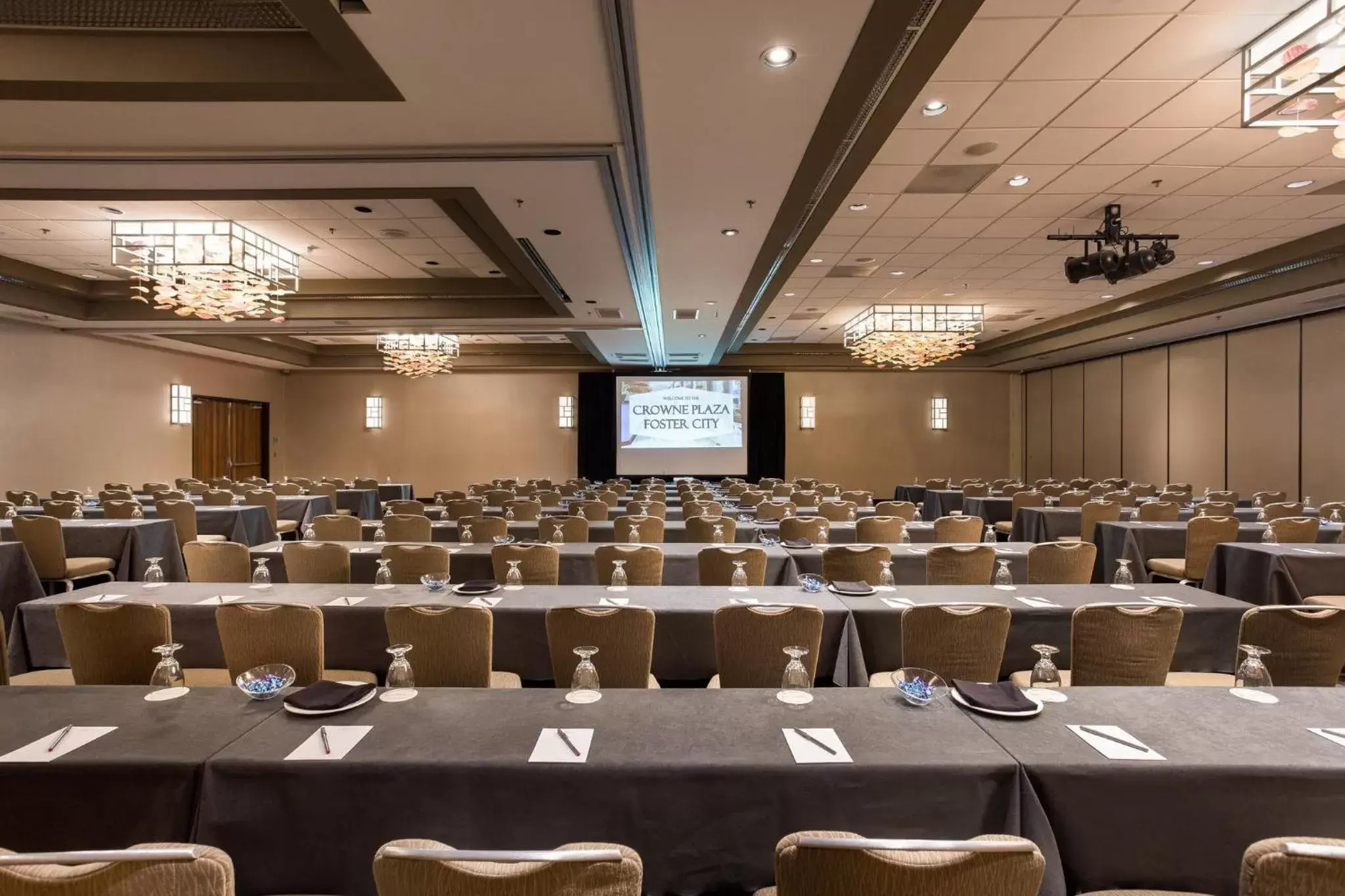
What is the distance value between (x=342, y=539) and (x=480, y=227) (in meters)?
3.31

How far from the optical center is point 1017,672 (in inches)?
143

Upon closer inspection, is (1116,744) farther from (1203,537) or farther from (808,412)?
(808,412)

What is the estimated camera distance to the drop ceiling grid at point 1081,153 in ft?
13.6

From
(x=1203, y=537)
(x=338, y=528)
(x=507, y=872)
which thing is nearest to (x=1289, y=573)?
(x=1203, y=537)

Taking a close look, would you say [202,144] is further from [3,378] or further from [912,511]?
[3,378]

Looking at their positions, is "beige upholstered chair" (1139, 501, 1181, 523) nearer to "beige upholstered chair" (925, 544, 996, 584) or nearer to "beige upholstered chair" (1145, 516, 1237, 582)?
"beige upholstered chair" (1145, 516, 1237, 582)

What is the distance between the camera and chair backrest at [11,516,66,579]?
246 inches

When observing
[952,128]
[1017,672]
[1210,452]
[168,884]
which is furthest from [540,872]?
[1210,452]

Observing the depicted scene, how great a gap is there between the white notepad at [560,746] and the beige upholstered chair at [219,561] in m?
3.86

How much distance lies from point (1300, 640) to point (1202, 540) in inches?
153

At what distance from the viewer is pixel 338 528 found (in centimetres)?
677


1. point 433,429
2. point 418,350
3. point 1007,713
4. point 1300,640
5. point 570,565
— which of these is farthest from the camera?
point 433,429

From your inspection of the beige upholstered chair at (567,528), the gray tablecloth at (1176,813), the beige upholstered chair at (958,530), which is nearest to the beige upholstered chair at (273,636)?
the gray tablecloth at (1176,813)

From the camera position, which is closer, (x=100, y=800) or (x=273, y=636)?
(x=100, y=800)
